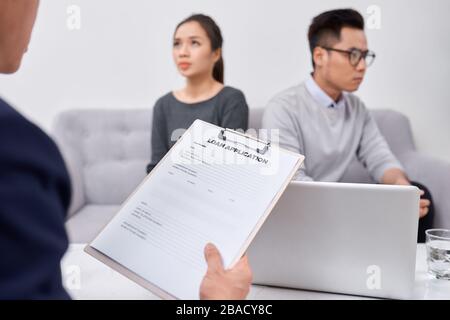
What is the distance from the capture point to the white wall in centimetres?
240

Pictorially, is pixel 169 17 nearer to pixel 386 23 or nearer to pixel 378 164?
pixel 386 23

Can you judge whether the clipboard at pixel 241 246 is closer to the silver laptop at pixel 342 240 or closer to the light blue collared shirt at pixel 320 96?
the silver laptop at pixel 342 240

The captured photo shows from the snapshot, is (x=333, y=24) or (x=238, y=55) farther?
(x=238, y=55)

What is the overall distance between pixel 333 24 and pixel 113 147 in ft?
3.85

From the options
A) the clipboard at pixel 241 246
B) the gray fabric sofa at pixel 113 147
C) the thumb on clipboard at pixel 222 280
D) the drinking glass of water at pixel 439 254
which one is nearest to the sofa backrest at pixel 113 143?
the gray fabric sofa at pixel 113 147

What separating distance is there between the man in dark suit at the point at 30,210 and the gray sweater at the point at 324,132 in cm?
150

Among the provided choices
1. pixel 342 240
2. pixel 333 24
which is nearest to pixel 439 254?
pixel 342 240

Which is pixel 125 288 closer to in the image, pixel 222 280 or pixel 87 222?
pixel 222 280

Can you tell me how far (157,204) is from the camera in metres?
0.80

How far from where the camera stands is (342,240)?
84 cm

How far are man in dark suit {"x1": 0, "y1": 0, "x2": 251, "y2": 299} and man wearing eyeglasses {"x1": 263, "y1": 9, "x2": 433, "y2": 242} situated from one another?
1524 mm
